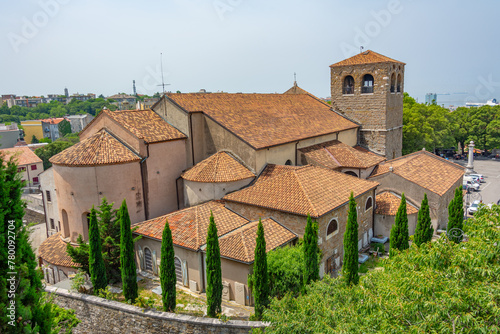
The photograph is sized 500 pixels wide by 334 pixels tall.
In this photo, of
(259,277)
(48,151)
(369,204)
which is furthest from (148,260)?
(48,151)

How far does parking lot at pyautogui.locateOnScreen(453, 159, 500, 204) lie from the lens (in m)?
45.1

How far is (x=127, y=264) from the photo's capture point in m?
18.8

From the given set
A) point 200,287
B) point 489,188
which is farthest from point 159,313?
point 489,188

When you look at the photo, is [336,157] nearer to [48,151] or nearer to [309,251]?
[309,251]

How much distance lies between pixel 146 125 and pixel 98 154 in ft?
14.7

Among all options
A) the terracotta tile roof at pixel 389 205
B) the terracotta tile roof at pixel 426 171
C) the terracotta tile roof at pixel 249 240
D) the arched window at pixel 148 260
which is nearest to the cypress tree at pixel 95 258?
the arched window at pixel 148 260

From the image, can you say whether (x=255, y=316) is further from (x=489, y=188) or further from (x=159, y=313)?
(x=489, y=188)

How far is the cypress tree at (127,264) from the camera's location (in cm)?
1877

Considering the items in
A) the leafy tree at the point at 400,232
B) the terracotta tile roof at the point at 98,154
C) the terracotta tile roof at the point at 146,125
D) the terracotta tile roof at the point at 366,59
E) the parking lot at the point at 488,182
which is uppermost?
the terracotta tile roof at the point at 366,59

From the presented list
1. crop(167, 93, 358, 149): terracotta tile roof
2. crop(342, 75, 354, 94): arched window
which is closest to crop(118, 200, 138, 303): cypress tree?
crop(167, 93, 358, 149): terracotta tile roof

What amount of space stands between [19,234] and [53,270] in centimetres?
1733

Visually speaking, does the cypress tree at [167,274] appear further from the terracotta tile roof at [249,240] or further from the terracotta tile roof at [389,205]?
the terracotta tile roof at [389,205]

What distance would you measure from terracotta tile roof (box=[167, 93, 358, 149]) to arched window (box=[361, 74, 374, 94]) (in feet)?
14.0

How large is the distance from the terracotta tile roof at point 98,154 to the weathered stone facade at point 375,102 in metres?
26.1
